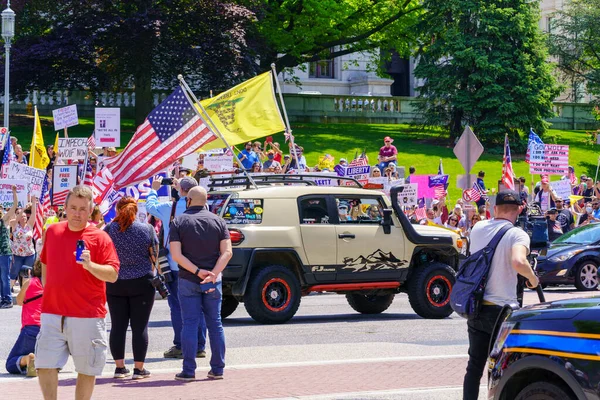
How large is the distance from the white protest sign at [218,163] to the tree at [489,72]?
23.7 metres

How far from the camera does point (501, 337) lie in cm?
729

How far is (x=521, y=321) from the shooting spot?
7.10 meters

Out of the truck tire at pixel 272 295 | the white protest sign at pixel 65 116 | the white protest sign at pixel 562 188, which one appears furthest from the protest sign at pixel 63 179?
the white protest sign at pixel 562 188

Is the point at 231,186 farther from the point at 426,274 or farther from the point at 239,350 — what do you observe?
the point at 239,350

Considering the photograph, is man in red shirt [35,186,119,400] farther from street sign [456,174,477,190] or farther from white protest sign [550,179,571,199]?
white protest sign [550,179,571,199]

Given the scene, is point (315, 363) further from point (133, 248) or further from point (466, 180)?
point (466, 180)

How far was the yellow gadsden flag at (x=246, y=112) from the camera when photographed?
18.6m

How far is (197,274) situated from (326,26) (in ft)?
126

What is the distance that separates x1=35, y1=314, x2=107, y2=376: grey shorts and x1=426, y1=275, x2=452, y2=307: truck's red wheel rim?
897 centimetres

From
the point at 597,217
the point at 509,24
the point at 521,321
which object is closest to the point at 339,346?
the point at 521,321

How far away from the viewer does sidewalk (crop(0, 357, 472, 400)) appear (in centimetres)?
975

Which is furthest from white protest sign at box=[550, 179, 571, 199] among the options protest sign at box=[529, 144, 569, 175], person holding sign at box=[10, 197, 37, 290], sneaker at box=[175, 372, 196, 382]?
sneaker at box=[175, 372, 196, 382]

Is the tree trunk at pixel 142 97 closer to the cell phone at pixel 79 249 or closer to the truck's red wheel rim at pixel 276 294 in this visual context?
the truck's red wheel rim at pixel 276 294

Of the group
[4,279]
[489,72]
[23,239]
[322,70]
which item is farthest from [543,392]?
[322,70]
